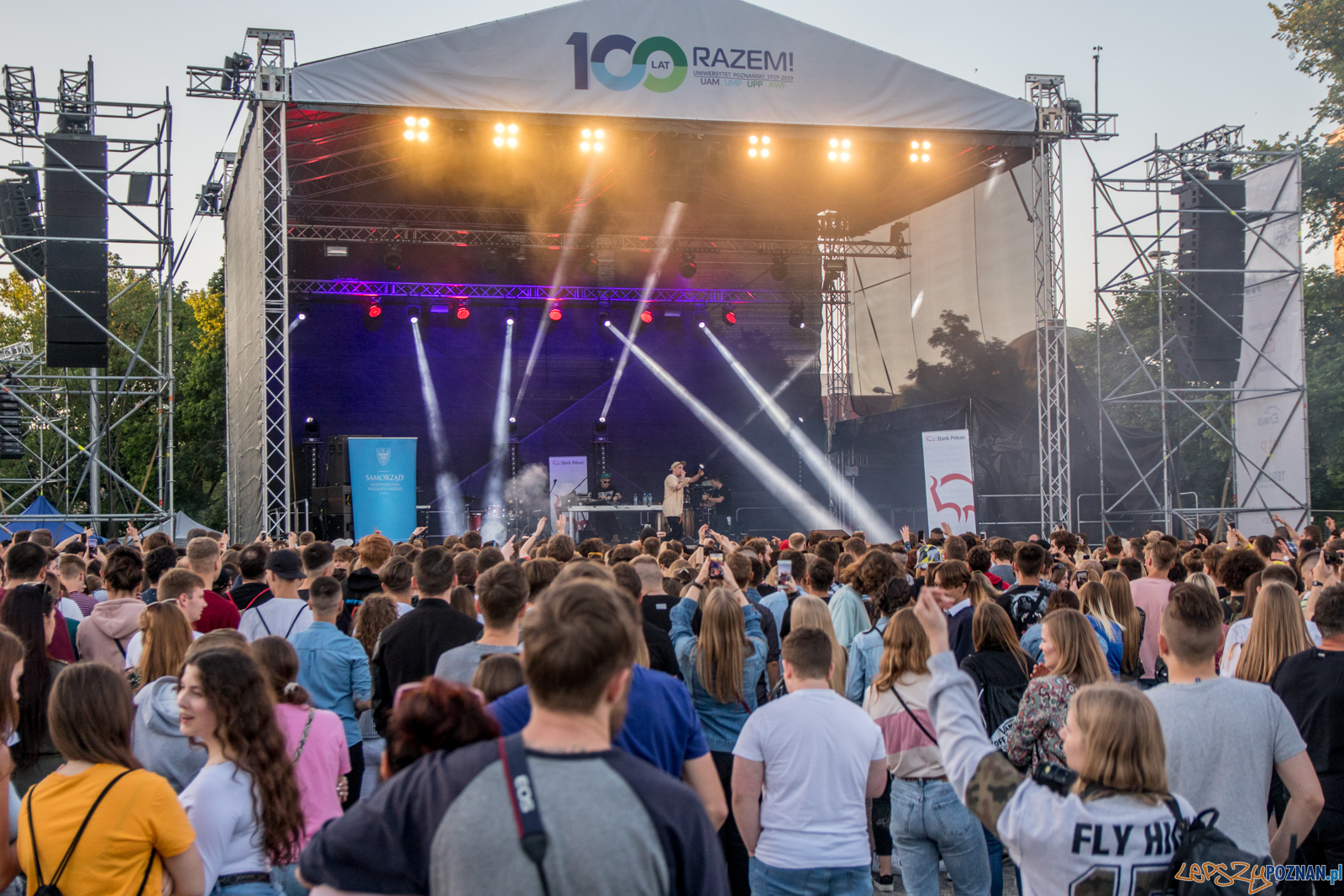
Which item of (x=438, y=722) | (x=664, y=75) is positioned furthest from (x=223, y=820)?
(x=664, y=75)

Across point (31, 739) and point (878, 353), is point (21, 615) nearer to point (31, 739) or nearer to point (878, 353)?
point (31, 739)

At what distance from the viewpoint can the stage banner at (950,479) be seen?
1315 cm

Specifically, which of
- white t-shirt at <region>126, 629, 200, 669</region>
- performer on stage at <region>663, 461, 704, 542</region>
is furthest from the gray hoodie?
performer on stage at <region>663, 461, 704, 542</region>

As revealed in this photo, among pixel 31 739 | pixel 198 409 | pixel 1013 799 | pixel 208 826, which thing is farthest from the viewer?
pixel 198 409

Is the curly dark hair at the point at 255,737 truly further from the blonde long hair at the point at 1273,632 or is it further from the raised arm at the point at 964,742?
the blonde long hair at the point at 1273,632

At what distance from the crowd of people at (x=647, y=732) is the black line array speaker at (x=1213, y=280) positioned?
954cm

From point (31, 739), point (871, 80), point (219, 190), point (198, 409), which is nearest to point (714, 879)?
point (31, 739)

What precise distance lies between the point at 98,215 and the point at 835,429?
A: 12044mm

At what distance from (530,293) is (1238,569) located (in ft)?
48.7

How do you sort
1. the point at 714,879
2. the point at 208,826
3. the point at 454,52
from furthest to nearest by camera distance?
the point at 454,52 → the point at 208,826 → the point at 714,879

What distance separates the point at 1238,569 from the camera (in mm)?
4953

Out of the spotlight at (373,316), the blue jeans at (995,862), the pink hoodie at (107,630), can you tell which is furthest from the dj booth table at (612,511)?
the blue jeans at (995,862)

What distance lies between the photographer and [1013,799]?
6.68 feet

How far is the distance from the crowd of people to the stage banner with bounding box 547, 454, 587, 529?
1293 centimetres
